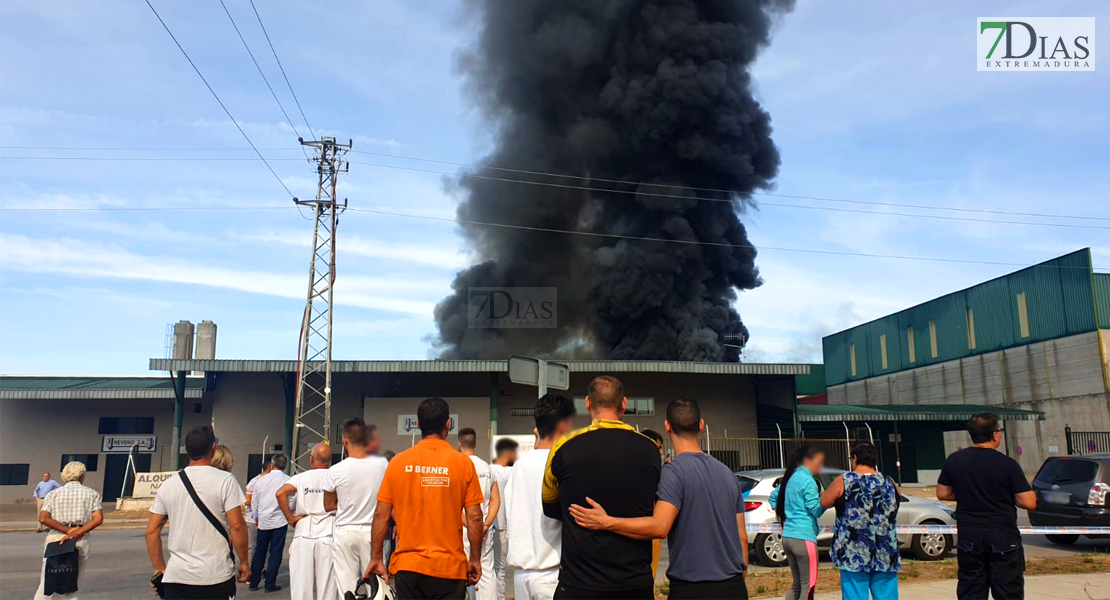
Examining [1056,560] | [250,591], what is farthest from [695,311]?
[250,591]

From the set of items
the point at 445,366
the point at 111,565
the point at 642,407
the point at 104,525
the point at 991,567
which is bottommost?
the point at 104,525

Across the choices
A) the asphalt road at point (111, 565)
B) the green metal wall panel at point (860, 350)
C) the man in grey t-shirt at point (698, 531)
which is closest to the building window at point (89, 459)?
the asphalt road at point (111, 565)

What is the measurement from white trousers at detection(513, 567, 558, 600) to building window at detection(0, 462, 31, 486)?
104 feet

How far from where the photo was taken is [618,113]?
39.1m

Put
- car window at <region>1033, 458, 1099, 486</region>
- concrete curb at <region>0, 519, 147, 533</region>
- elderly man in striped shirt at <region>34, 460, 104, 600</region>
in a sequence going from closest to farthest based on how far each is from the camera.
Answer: elderly man in striped shirt at <region>34, 460, 104, 600</region>, car window at <region>1033, 458, 1099, 486</region>, concrete curb at <region>0, 519, 147, 533</region>

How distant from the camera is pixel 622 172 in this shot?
132 ft

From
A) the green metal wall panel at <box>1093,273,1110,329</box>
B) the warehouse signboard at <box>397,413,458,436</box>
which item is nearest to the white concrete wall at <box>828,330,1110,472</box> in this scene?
the green metal wall panel at <box>1093,273,1110,329</box>

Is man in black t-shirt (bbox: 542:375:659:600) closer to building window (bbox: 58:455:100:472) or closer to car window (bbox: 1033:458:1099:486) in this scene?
car window (bbox: 1033:458:1099:486)

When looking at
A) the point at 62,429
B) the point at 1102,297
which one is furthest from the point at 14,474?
the point at 1102,297

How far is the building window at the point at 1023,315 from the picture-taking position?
3512 cm

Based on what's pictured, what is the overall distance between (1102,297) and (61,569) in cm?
3624

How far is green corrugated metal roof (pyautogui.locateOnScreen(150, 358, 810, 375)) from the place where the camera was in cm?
2608

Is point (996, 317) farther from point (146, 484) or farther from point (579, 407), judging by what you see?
point (579, 407)

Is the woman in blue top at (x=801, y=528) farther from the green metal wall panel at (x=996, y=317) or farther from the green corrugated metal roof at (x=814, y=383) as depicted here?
the green corrugated metal roof at (x=814, y=383)
